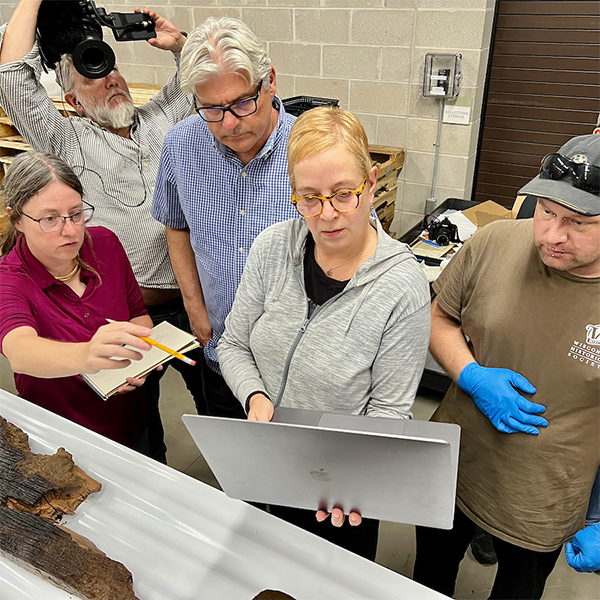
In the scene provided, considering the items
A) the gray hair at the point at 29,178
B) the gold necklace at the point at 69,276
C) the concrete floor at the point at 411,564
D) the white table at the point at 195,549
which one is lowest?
the concrete floor at the point at 411,564

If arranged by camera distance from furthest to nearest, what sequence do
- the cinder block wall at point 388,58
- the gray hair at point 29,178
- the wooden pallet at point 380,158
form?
the wooden pallet at point 380,158 < the cinder block wall at point 388,58 < the gray hair at point 29,178

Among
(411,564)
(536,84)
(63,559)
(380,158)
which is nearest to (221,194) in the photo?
(63,559)

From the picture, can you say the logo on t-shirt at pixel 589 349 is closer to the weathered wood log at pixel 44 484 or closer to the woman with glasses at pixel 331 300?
the woman with glasses at pixel 331 300

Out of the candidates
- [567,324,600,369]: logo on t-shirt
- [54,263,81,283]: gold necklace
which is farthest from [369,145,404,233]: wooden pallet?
[567,324,600,369]: logo on t-shirt

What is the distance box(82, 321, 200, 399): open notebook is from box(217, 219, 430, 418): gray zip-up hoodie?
225 mm

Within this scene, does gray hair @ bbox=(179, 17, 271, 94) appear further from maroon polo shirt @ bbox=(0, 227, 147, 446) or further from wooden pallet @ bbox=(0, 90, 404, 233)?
wooden pallet @ bbox=(0, 90, 404, 233)

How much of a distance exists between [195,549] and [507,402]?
30.3 inches

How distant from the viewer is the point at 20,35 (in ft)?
5.71

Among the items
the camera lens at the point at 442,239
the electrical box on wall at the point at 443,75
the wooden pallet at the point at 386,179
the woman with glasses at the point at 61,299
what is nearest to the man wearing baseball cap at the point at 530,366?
the woman with glasses at the point at 61,299

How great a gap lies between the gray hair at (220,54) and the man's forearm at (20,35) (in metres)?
0.78

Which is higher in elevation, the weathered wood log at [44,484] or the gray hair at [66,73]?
the gray hair at [66,73]

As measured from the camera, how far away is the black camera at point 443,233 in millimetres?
2633

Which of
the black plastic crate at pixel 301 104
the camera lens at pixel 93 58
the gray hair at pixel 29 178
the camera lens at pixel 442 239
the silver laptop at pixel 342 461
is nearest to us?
the silver laptop at pixel 342 461

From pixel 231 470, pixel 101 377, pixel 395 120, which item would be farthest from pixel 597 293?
pixel 395 120
